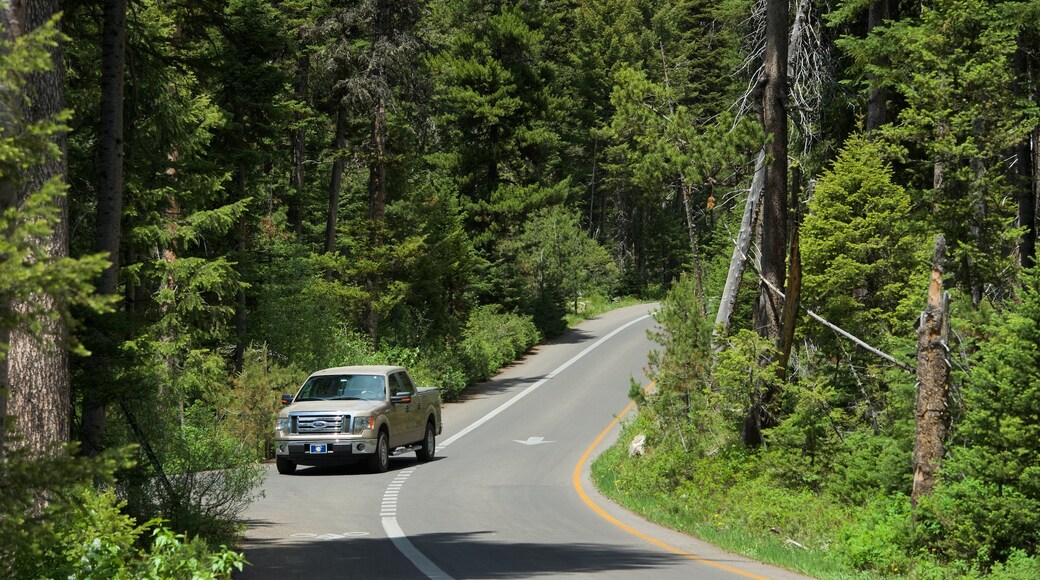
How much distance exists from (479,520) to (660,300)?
7.48 metres

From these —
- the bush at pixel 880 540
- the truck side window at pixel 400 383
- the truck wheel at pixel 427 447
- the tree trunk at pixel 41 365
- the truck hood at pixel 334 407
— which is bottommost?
the truck wheel at pixel 427 447

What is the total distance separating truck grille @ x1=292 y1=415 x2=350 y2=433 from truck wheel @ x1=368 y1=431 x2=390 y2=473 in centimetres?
90

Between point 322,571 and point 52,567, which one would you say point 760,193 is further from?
point 52,567

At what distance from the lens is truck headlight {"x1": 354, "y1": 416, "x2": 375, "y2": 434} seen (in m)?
21.4

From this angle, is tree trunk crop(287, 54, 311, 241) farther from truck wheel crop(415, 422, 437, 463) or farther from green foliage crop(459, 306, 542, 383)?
truck wheel crop(415, 422, 437, 463)

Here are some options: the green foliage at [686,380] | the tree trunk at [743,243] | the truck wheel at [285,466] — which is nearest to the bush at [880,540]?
the tree trunk at [743,243]

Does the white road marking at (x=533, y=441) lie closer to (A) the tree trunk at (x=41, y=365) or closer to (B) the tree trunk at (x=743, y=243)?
(B) the tree trunk at (x=743, y=243)

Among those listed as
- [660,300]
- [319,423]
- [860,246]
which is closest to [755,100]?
[860,246]


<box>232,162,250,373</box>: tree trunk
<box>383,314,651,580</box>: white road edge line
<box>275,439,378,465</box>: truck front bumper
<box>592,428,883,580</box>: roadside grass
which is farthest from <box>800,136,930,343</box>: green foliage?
<box>232,162,250,373</box>: tree trunk

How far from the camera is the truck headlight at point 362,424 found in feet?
70.2

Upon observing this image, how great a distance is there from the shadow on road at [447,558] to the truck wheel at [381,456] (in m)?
7.82

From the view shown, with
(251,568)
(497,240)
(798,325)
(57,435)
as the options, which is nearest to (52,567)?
(57,435)

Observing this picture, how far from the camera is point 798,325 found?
2078 cm

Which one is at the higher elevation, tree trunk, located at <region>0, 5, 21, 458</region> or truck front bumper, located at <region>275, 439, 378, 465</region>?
tree trunk, located at <region>0, 5, 21, 458</region>
